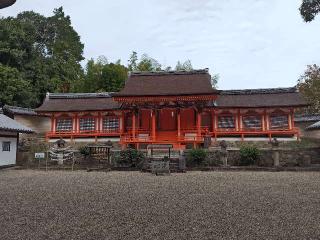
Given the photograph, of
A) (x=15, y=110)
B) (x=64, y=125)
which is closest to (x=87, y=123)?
(x=64, y=125)

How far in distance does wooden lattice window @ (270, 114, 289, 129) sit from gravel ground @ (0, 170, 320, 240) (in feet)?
48.3

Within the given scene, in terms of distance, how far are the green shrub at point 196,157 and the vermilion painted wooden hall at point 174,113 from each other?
11.8ft

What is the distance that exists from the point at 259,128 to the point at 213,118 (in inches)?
156

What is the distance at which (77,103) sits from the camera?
30.7 metres

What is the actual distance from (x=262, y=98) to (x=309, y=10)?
19.3m

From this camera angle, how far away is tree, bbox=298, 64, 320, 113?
35.7 m

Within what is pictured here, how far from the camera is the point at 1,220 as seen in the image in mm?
7664

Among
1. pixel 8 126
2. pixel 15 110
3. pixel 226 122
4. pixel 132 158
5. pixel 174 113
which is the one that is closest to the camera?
pixel 132 158

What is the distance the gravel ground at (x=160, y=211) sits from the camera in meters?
6.65

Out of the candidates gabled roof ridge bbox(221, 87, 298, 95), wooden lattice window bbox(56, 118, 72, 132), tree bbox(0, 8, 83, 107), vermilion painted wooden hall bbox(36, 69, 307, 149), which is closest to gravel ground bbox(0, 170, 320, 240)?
vermilion painted wooden hall bbox(36, 69, 307, 149)

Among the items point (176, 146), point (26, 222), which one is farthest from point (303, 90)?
point (26, 222)

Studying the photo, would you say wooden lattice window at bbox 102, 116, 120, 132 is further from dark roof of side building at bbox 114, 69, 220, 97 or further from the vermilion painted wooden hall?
dark roof of side building at bbox 114, 69, 220, 97

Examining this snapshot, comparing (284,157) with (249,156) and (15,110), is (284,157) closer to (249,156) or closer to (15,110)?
(249,156)

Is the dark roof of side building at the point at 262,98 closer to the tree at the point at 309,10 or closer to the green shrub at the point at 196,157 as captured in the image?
the green shrub at the point at 196,157
